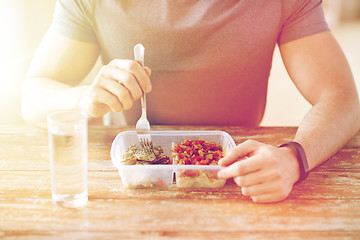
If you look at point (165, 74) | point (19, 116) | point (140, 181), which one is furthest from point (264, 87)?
point (19, 116)

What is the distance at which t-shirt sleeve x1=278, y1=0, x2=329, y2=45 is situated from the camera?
4.60ft

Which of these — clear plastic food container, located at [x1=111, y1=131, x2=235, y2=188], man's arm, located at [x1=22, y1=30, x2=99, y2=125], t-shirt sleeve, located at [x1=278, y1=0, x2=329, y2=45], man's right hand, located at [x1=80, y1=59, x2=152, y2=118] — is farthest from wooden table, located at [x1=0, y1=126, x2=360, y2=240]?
t-shirt sleeve, located at [x1=278, y1=0, x2=329, y2=45]

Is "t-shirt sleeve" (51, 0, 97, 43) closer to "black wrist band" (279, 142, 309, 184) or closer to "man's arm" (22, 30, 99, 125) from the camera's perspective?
"man's arm" (22, 30, 99, 125)

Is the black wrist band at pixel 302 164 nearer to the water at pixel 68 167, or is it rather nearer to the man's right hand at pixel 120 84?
the man's right hand at pixel 120 84

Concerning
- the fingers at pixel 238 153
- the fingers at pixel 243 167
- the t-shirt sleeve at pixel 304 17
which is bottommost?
the fingers at pixel 243 167

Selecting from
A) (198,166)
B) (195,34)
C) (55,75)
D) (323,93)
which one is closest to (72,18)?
(55,75)

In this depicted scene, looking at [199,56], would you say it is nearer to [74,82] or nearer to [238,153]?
[74,82]

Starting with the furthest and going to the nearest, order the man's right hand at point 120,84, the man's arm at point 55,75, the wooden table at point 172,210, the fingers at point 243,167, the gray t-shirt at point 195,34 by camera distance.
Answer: the gray t-shirt at point 195,34
the man's arm at point 55,75
the man's right hand at point 120,84
the fingers at point 243,167
the wooden table at point 172,210

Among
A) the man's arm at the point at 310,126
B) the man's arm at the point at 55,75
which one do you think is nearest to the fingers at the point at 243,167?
the man's arm at the point at 310,126

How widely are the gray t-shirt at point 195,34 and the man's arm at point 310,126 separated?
83mm

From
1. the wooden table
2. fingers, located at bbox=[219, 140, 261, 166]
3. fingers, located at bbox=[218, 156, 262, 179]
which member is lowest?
the wooden table

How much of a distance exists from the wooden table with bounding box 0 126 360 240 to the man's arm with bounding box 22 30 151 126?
0.67 ft

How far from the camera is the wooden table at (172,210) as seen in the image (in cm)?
75

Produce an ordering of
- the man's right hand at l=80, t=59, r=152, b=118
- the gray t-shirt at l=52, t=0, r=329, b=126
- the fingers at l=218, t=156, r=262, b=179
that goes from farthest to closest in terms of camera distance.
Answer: the gray t-shirt at l=52, t=0, r=329, b=126, the man's right hand at l=80, t=59, r=152, b=118, the fingers at l=218, t=156, r=262, b=179
